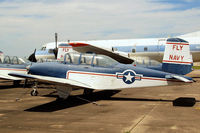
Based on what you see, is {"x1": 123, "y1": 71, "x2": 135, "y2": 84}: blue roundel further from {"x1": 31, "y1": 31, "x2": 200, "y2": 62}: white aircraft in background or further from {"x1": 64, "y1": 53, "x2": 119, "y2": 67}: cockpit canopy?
{"x1": 31, "y1": 31, "x2": 200, "y2": 62}: white aircraft in background

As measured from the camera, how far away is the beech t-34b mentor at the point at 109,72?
33.5ft

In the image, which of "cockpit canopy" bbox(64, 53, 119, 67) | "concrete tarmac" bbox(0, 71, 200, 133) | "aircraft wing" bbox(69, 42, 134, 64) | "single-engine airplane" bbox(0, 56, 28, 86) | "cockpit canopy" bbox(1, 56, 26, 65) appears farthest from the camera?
"aircraft wing" bbox(69, 42, 134, 64)

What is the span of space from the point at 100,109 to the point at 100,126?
8.18 ft

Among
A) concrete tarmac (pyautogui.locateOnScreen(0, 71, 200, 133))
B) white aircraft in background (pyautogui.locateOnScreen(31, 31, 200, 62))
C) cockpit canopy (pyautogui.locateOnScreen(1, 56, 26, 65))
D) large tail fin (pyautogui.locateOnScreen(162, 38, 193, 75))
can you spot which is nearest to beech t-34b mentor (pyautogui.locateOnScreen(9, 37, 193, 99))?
large tail fin (pyautogui.locateOnScreen(162, 38, 193, 75))

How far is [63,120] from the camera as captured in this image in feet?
24.1

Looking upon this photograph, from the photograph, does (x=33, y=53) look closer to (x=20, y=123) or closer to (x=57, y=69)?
(x=57, y=69)

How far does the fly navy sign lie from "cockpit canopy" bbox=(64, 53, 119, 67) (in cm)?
80

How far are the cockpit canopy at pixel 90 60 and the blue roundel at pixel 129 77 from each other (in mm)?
881

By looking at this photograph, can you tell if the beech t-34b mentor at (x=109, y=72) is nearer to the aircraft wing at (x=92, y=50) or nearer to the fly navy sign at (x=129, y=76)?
the fly navy sign at (x=129, y=76)

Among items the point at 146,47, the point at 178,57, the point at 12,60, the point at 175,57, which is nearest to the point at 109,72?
the point at 175,57

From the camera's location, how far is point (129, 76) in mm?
10406

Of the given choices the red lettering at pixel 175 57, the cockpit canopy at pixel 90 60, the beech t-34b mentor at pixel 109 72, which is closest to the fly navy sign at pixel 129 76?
the beech t-34b mentor at pixel 109 72

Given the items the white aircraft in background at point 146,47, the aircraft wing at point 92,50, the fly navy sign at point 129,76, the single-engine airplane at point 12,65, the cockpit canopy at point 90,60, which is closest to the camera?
the fly navy sign at point 129,76

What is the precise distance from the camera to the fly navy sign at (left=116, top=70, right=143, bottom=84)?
10.4 metres
